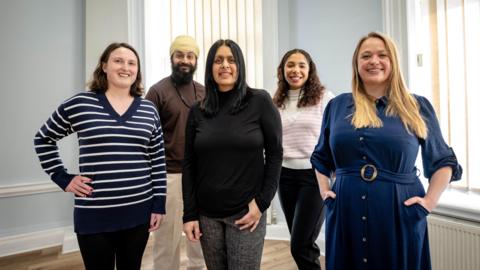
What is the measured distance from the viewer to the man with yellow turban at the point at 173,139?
2.01 metres

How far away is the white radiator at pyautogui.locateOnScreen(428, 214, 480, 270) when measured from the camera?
1765 millimetres

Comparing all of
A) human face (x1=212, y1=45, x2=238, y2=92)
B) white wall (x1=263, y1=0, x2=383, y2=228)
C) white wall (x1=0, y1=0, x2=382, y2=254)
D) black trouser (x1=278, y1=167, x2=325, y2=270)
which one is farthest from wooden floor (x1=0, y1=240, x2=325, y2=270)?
human face (x1=212, y1=45, x2=238, y2=92)

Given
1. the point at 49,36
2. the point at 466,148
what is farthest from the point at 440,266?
the point at 49,36

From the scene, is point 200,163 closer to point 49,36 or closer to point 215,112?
point 215,112

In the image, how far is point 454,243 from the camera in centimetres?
185

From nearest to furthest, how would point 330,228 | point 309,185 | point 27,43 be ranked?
point 330,228 < point 309,185 < point 27,43

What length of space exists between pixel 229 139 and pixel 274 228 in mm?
2226

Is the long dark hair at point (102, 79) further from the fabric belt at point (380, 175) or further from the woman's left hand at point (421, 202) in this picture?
the woman's left hand at point (421, 202)

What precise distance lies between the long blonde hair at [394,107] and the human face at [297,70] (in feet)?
2.11

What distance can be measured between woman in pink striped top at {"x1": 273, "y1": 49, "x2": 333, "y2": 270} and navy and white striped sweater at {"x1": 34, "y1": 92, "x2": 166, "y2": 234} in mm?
845

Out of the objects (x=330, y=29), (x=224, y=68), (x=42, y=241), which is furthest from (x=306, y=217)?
(x=42, y=241)

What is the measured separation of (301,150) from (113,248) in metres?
1.12

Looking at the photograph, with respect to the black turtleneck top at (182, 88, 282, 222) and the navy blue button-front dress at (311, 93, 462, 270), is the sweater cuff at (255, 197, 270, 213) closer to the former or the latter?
the black turtleneck top at (182, 88, 282, 222)

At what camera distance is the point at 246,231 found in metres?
1.21
